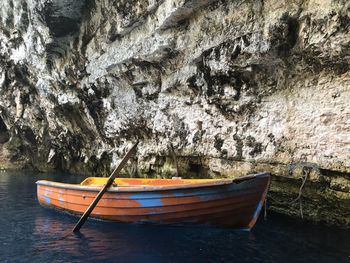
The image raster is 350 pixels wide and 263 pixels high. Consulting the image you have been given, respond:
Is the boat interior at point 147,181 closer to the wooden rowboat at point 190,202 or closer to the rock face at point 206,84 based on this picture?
the wooden rowboat at point 190,202

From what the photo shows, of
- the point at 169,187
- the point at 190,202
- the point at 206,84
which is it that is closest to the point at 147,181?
the point at 169,187

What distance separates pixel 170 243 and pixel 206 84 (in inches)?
266

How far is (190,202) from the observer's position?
11.0 metres

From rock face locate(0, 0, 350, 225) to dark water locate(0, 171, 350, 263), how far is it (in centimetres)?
174

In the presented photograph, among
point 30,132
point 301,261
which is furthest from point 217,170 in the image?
point 30,132

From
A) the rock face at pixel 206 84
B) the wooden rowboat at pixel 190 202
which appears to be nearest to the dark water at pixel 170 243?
the wooden rowboat at pixel 190 202

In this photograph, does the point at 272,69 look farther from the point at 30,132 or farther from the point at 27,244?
the point at 30,132

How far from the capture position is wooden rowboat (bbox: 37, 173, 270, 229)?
1053cm

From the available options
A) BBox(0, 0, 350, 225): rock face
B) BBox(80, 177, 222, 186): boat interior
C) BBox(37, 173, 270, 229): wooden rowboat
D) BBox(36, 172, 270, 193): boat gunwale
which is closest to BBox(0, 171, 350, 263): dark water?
BBox(37, 173, 270, 229): wooden rowboat

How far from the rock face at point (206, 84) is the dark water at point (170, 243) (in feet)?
5.72

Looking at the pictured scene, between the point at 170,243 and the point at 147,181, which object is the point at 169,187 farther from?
the point at 147,181

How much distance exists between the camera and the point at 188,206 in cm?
1105

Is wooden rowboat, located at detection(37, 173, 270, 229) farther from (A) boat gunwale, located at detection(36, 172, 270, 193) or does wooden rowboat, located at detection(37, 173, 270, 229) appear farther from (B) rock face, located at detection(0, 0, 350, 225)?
(B) rock face, located at detection(0, 0, 350, 225)

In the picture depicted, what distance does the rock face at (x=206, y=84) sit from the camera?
1127 cm
